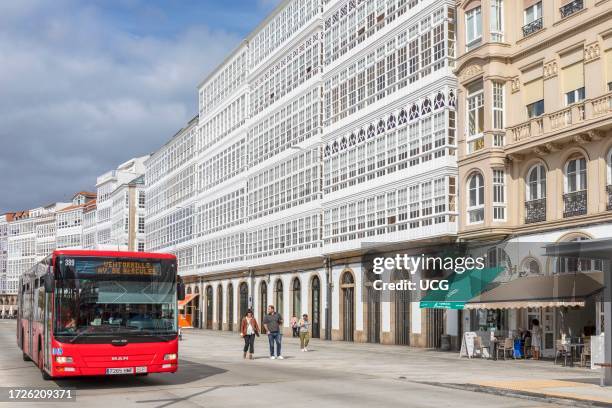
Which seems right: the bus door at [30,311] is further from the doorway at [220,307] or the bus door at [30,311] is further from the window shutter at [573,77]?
the doorway at [220,307]

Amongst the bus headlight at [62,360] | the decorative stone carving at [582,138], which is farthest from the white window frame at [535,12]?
the bus headlight at [62,360]

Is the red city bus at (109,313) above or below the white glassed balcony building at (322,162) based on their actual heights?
below

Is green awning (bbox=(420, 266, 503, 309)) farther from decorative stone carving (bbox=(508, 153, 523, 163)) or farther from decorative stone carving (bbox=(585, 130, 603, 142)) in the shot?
decorative stone carving (bbox=(585, 130, 603, 142))

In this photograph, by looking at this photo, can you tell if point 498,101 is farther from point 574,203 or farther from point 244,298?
point 244,298

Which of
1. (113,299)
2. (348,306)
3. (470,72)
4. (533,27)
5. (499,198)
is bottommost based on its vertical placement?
(348,306)

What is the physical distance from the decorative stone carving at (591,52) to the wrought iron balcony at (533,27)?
119 inches

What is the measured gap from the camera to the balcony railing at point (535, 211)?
32000mm

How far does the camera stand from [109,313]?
1812cm

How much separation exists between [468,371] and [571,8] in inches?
565

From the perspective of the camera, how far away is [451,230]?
35.8 metres

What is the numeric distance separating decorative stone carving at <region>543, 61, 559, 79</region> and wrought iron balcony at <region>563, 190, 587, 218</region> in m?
4.52

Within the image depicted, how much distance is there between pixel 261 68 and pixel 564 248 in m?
42.8

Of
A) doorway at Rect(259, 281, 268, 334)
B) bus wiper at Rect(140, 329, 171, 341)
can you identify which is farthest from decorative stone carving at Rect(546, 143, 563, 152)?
doorway at Rect(259, 281, 268, 334)

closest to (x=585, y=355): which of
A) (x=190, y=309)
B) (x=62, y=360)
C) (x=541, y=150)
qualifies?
(x=541, y=150)
